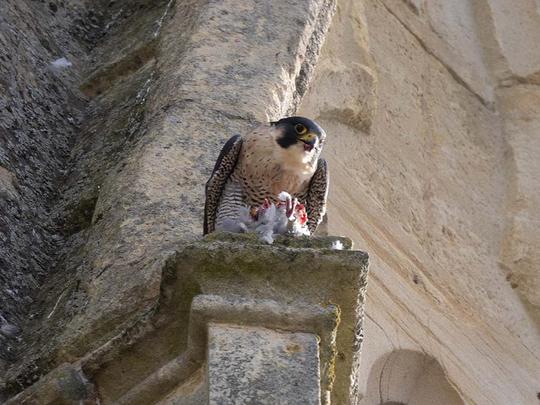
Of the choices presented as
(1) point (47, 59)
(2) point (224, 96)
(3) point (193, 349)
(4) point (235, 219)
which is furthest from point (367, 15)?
(3) point (193, 349)

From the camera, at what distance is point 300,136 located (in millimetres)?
5508

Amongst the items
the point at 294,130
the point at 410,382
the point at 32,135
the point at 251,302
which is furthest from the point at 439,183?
the point at 251,302

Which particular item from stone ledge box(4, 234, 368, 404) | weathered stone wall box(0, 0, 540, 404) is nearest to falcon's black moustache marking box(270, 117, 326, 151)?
weathered stone wall box(0, 0, 540, 404)

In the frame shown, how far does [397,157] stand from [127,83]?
104 cm

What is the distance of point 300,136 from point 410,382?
5.57ft

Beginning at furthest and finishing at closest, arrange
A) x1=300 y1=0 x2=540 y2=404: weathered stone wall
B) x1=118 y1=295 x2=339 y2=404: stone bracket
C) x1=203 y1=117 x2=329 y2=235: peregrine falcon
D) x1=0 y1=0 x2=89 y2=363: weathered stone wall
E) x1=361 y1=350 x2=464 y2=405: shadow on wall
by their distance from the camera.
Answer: x1=300 y1=0 x2=540 y2=404: weathered stone wall → x1=361 y1=350 x2=464 y2=405: shadow on wall → x1=0 y1=0 x2=89 y2=363: weathered stone wall → x1=203 y1=117 x2=329 y2=235: peregrine falcon → x1=118 y1=295 x2=339 y2=404: stone bracket

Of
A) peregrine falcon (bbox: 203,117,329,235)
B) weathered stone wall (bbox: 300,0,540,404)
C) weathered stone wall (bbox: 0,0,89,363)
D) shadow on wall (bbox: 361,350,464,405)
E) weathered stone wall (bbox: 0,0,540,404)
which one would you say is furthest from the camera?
weathered stone wall (bbox: 300,0,540,404)

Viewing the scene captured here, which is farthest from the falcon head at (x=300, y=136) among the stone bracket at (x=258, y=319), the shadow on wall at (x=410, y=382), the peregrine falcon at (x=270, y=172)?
the shadow on wall at (x=410, y=382)

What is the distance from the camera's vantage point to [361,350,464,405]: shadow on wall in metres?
6.86

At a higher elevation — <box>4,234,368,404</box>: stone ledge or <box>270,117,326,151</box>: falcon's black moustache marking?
<box>4,234,368,404</box>: stone ledge

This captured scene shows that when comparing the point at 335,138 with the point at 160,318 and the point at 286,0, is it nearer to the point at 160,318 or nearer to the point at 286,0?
the point at 286,0

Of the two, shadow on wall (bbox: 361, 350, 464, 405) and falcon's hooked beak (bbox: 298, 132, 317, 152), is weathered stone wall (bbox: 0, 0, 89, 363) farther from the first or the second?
shadow on wall (bbox: 361, 350, 464, 405)

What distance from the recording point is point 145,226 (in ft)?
18.9

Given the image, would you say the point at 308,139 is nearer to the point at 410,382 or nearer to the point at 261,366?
the point at 261,366
